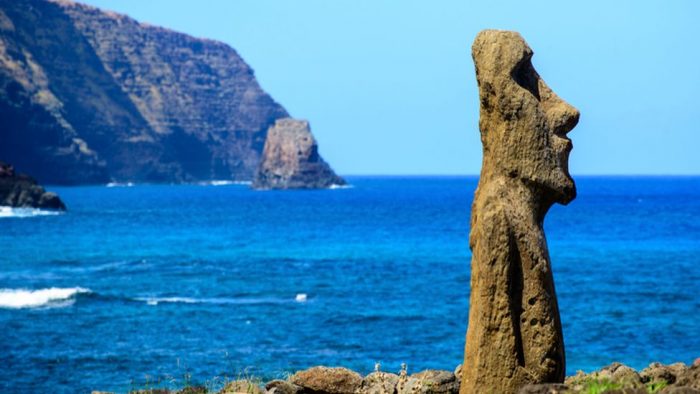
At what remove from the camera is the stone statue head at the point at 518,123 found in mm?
9352

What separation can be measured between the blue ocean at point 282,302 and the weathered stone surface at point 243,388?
124cm

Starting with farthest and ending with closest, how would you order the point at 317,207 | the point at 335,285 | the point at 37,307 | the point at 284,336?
the point at 317,207 → the point at 335,285 → the point at 37,307 → the point at 284,336

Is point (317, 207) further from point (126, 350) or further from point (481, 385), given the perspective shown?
point (481, 385)

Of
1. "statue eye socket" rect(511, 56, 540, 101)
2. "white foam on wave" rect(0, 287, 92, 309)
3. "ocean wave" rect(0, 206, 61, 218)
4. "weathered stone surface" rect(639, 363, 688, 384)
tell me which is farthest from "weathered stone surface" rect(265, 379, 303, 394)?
"ocean wave" rect(0, 206, 61, 218)

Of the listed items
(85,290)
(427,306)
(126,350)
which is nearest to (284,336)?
(126,350)

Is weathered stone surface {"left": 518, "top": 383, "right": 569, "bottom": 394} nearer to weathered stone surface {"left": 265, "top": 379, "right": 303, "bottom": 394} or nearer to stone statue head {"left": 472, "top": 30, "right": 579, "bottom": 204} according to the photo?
stone statue head {"left": 472, "top": 30, "right": 579, "bottom": 204}

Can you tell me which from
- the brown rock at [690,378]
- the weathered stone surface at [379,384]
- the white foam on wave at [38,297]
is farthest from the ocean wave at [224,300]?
the brown rock at [690,378]

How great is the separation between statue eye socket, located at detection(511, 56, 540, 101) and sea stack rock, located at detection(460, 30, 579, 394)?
5.5 inches

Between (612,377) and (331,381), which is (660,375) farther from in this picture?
(331,381)

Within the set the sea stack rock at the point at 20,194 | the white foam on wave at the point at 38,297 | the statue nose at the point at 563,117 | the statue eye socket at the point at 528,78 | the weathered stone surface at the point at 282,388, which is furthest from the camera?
the sea stack rock at the point at 20,194

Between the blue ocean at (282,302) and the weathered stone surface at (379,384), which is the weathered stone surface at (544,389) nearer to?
the weathered stone surface at (379,384)

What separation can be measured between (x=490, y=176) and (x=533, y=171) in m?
0.41

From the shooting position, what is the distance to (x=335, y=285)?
46.4 metres

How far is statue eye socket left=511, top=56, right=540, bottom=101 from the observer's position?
31.9ft
